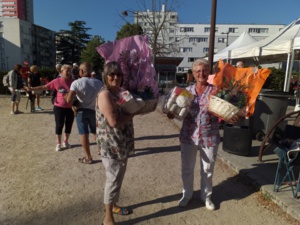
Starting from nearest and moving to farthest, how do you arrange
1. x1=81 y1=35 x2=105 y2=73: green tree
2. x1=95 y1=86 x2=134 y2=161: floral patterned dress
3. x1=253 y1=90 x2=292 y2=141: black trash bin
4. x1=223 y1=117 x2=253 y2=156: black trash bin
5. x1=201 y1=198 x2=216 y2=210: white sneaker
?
x1=95 y1=86 x2=134 y2=161: floral patterned dress
x1=201 y1=198 x2=216 y2=210: white sneaker
x1=223 y1=117 x2=253 y2=156: black trash bin
x1=253 y1=90 x2=292 y2=141: black trash bin
x1=81 y1=35 x2=105 y2=73: green tree

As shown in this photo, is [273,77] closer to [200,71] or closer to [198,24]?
[200,71]

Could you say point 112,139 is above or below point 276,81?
below

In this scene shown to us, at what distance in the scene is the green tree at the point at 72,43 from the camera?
7306 cm

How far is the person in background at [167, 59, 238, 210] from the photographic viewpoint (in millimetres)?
2920

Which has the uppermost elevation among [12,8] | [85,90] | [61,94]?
[12,8]

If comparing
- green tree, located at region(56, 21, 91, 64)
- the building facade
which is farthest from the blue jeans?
the building facade

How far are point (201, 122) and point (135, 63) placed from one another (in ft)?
3.45

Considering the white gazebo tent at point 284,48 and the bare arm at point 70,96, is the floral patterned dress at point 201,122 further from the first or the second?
the white gazebo tent at point 284,48

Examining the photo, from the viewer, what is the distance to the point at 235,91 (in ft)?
9.59

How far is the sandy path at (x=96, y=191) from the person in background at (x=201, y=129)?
0.40 m

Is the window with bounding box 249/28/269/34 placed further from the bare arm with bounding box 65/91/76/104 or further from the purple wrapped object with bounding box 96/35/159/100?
the purple wrapped object with bounding box 96/35/159/100

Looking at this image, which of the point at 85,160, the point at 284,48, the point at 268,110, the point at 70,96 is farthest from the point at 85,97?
the point at 284,48

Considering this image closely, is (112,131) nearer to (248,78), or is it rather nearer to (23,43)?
(248,78)

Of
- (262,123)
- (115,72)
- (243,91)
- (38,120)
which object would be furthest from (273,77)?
(115,72)
